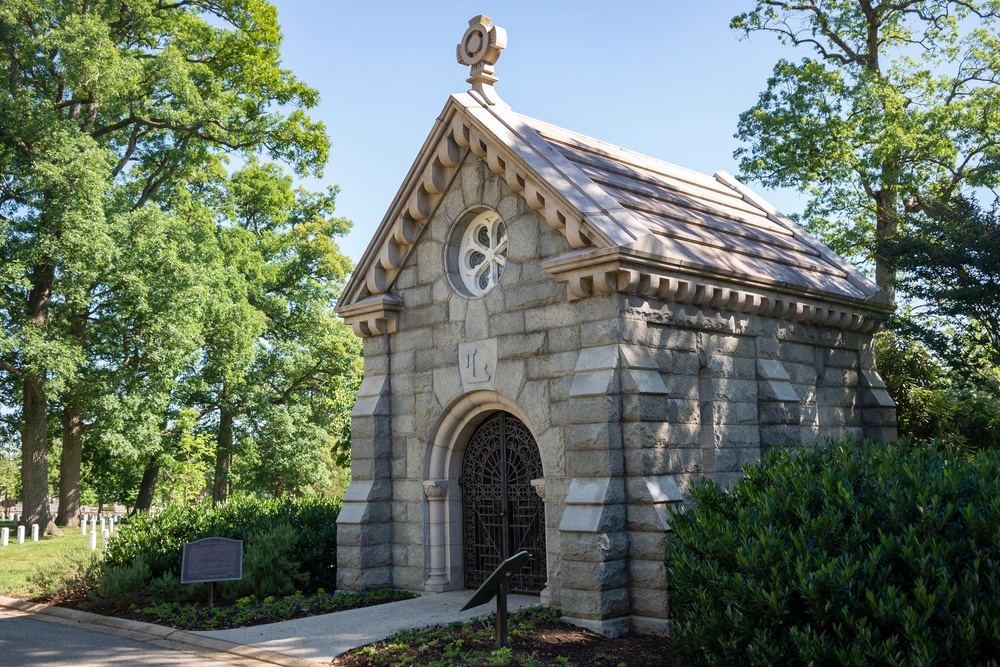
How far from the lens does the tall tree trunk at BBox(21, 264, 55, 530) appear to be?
2575cm

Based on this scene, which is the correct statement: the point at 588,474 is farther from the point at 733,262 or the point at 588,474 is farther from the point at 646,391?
the point at 733,262

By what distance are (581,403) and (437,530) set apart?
347 cm

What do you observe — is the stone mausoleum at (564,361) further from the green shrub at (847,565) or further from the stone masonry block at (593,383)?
the green shrub at (847,565)

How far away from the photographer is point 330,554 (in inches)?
549

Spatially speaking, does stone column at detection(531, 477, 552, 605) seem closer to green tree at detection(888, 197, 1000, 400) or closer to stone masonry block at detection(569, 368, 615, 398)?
stone masonry block at detection(569, 368, 615, 398)

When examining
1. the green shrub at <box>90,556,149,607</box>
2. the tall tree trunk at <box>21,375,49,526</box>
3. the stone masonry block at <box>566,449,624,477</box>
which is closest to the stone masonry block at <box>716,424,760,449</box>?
the stone masonry block at <box>566,449,624,477</box>

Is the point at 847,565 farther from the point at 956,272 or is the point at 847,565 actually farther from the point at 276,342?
the point at 276,342

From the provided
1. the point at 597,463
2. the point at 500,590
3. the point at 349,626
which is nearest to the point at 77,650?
the point at 349,626

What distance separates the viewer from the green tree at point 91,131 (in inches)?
955

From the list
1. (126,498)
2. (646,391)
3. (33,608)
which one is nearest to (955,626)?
(646,391)

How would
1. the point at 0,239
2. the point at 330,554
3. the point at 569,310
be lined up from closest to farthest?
1. the point at 569,310
2. the point at 330,554
3. the point at 0,239

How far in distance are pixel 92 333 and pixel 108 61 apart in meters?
8.08

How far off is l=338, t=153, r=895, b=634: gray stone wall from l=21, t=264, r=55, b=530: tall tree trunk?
17.1 metres

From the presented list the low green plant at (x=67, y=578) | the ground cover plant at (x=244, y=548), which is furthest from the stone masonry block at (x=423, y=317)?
the low green plant at (x=67, y=578)
